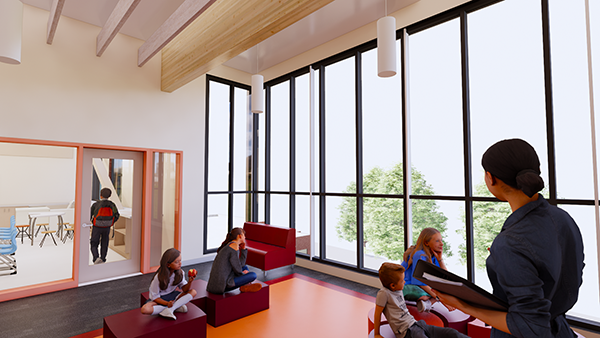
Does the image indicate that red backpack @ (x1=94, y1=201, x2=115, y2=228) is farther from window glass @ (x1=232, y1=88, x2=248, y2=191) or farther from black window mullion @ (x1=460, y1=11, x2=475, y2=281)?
black window mullion @ (x1=460, y1=11, x2=475, y2=281)

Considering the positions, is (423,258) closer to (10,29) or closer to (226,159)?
(10,29)

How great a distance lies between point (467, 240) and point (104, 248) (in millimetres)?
5958

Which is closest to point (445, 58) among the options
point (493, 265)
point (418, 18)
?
point (418, 18)

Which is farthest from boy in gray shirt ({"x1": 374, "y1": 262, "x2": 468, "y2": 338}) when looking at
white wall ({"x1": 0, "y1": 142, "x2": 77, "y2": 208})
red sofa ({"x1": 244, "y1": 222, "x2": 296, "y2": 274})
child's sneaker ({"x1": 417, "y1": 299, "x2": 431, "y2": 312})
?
white wall ({"x1": 0, "y1": 142, "x2": 77, "y2": 208})

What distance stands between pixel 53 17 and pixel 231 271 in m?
4.16

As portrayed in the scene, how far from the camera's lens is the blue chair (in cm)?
447

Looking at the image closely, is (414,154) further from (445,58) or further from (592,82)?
(592,82)

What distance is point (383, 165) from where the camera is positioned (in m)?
5.42

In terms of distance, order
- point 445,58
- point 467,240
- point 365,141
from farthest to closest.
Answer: point 365,141
point 445,58
point 467,240

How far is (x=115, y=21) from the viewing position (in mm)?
4215

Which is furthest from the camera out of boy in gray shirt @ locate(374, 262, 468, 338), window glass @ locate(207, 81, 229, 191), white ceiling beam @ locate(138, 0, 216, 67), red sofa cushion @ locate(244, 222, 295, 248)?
window glass @ locate(207, 81, 229, 191)

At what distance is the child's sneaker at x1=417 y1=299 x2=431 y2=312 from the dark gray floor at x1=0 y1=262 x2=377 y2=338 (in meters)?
1.80

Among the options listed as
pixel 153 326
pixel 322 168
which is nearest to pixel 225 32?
pixel 322 168

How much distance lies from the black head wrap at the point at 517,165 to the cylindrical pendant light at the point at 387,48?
107 inches
